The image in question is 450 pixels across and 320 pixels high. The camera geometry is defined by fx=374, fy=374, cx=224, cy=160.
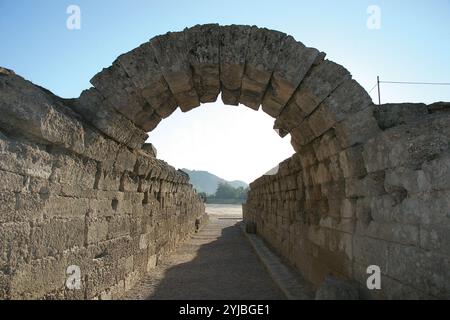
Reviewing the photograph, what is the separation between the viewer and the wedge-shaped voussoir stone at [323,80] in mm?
4629

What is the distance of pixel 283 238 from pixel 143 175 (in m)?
3.85

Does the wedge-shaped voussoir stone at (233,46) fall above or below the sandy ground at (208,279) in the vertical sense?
above

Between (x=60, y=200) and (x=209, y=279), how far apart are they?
13.1 feet

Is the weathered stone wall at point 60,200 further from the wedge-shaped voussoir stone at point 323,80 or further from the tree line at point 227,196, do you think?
the tree line at point 227,196

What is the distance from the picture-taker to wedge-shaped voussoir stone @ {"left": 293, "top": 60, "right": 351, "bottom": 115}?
4629 millimetres

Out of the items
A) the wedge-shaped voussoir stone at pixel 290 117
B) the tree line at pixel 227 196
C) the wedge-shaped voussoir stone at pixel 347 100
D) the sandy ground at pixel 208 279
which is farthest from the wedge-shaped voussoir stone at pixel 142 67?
the tree line at pixel 227 196

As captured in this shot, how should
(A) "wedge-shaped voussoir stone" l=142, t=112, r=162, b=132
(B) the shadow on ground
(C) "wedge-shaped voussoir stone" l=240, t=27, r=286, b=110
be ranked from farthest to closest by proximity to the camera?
(B) the shadow on ground → (A) "wedge-shaped voussoir stone" l=142, t=112, r=162, b=132 → (C) "wedge-shaped voussoir stone" l=240, t=27, r=286, b=110

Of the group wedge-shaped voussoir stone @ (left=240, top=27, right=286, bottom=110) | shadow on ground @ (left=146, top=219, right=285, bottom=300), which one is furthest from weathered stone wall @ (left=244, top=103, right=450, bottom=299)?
wedge-shaped voussoir stone @ (left=240, top=27, right=286, bottom=110)

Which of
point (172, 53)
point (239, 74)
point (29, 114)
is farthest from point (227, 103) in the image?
point (29, 114)

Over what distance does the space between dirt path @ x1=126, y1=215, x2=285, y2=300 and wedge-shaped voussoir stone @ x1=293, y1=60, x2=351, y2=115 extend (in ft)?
10.3

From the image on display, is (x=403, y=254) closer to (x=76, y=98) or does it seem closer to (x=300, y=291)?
(x=300, y=291)

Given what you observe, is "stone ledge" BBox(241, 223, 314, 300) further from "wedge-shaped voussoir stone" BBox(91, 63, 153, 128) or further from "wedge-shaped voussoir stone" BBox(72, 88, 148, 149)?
"wedge-shaped voussoir stone" BBox(91, 63, 153, 128)

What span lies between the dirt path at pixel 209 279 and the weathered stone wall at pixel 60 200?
→ 0.57 meters

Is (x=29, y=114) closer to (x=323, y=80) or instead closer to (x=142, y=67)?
(x=142, y=67)
